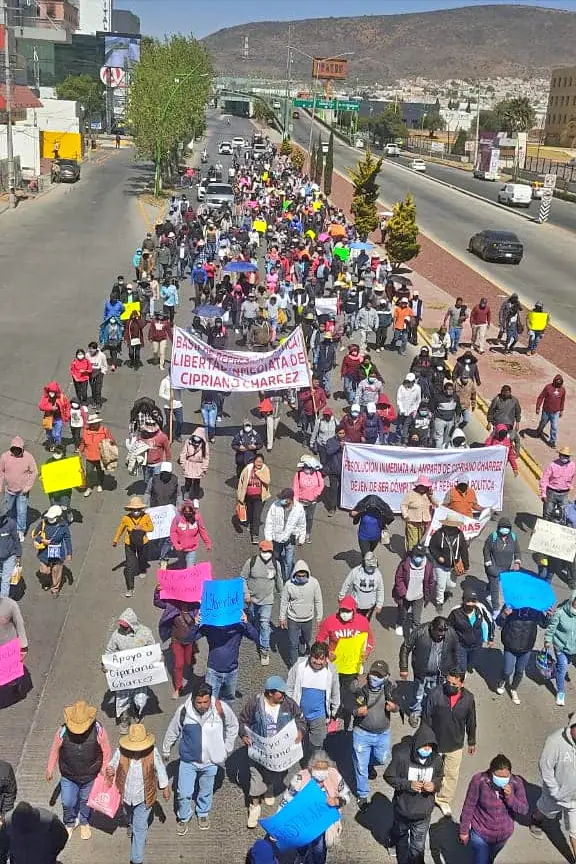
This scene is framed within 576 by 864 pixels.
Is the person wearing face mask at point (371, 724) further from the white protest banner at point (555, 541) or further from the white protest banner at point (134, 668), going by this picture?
the white protest banner at point (555, 541)

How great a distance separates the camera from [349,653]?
8.53m

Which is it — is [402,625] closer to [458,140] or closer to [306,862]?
[306,862]

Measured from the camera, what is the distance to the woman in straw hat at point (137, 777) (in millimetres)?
6750

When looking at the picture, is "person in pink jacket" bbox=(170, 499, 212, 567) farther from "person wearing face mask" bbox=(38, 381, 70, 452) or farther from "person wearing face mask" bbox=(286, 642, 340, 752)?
"person wearing face mask" bbox=(38, 381, 70, 452)

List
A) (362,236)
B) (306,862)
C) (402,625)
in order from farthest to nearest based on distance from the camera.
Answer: (362,236) → (402,625) → (306,862)

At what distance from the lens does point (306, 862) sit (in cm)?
666

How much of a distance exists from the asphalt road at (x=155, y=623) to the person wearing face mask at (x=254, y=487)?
0.54m

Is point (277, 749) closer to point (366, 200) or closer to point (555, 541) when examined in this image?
point (555, 541)

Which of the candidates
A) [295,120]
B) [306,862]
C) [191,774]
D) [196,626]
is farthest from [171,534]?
[295,120]

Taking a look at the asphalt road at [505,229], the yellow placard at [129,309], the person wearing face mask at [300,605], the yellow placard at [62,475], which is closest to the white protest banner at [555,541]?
the person wearing face mask at [300,605]

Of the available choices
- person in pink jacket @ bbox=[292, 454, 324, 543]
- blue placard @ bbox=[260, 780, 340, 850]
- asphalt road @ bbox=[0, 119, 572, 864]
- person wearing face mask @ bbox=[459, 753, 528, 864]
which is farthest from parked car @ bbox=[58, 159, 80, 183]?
blue placard @ bbox=[260, 780, 340, 850]

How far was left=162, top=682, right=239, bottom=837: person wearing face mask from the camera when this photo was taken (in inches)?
284

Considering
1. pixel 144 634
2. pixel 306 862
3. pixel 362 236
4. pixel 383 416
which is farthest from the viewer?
pixel 362 236

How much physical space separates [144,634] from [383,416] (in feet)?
23.2
